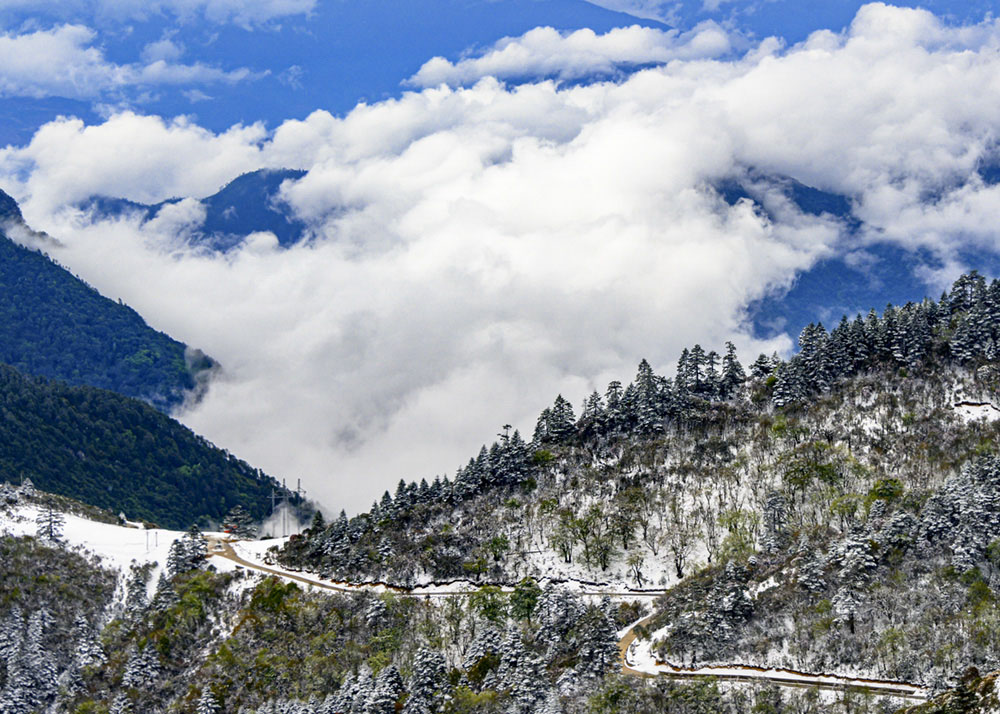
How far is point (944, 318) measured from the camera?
17450 cm

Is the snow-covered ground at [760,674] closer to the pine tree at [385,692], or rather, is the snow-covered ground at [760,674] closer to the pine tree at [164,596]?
the pine tree at [385,692]

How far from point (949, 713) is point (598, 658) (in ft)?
137

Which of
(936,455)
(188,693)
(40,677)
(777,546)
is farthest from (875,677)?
(40,677)

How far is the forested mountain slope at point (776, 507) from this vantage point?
111 m

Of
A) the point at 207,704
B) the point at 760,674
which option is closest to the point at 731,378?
the point at 760,674

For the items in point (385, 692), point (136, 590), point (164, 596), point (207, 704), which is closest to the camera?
point (385, 692)

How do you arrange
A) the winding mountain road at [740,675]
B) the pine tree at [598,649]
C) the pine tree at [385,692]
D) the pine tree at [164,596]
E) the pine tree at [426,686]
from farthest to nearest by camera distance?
the pine tree at [164,596] → the pine tree at [385,692] → the pine tree at [426,686] → the pine tree at [598,649] → the winding mountain road at [740,675]

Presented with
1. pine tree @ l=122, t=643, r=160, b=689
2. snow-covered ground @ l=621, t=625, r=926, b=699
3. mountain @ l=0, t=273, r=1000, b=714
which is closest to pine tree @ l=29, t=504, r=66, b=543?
mountain @ l=0, t=273, r=1000, b=714

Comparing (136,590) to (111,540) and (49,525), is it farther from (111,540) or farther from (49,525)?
(49,525)

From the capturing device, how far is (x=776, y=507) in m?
138

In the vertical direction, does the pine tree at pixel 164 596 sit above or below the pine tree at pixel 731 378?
below

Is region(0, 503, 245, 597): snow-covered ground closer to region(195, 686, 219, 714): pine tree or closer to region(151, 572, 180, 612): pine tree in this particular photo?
region(151, 572, 180, 612): pine tree

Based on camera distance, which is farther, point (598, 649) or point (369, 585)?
point (369, 585)

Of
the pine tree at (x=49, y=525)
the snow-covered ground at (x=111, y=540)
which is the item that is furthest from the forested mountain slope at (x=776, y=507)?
the pine tree at (x=49, y=525)
